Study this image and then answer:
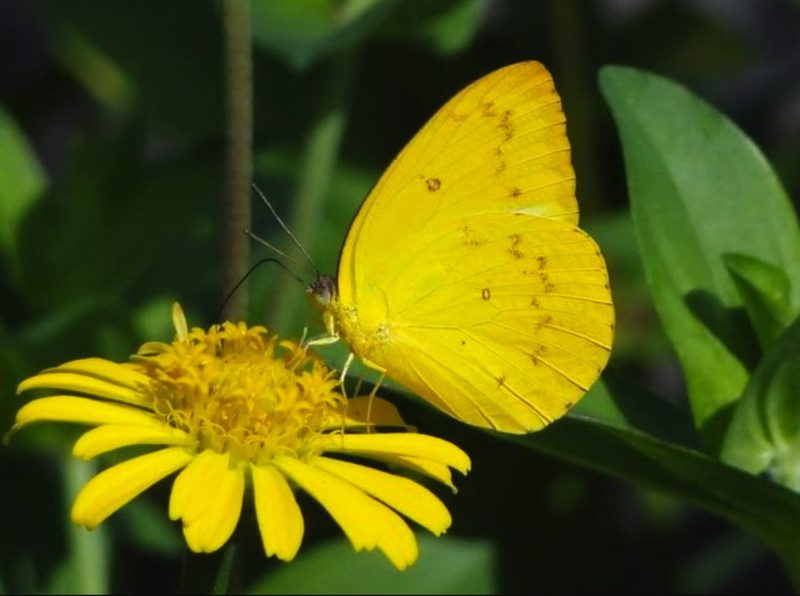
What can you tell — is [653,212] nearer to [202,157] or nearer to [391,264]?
[391,264]

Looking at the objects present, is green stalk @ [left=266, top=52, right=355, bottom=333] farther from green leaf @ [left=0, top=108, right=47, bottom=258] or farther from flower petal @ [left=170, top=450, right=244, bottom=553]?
flower petal @ [left=170, top=450, right=244, bottom=553]

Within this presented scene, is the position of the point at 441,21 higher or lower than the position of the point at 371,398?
higher

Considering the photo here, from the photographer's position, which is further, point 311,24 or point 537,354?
point 311,24

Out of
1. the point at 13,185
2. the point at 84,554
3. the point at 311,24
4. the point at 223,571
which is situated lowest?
the point at 84,554

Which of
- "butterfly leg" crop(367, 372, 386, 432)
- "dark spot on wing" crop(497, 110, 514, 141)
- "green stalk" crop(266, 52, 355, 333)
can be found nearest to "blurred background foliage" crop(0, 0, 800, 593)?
"green stalk" crop(266, 52, 355, 333)

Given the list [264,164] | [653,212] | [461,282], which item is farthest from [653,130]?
[264,164]

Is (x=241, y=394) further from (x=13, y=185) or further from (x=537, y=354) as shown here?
(x=13, y=185)

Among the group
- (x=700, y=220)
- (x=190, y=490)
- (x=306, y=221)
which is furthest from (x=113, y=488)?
(x=306, y=221)
